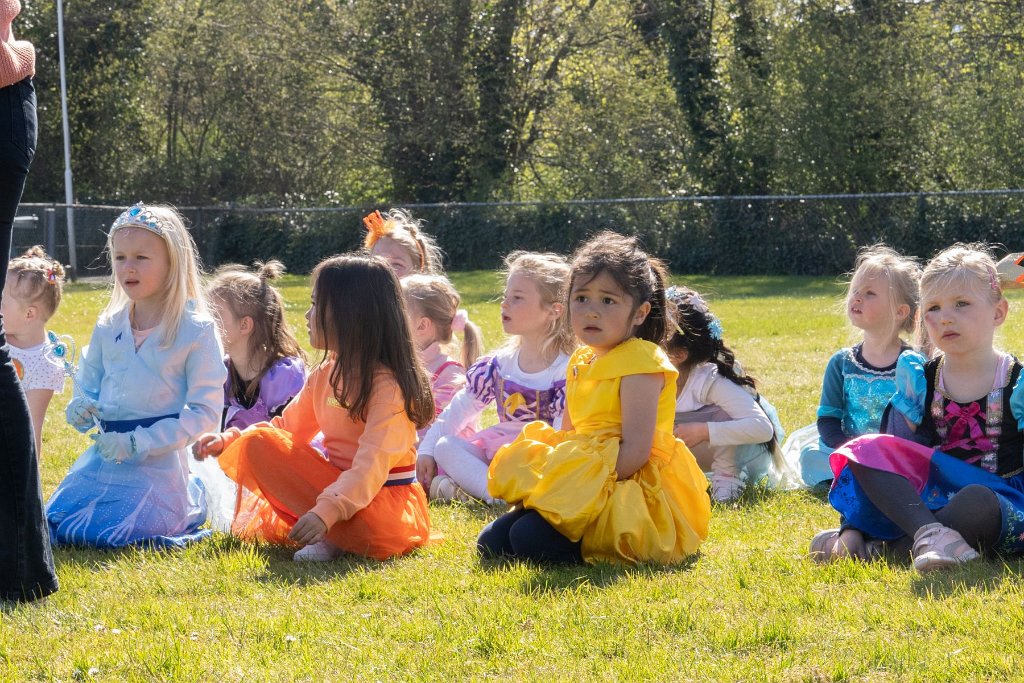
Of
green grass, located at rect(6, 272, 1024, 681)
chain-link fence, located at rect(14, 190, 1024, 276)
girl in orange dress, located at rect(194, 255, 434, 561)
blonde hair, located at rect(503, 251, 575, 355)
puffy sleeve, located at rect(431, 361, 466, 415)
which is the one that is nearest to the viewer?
green grass, located at rect(6, 272, 1024, 681)

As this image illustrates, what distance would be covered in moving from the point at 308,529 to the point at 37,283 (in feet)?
7.62

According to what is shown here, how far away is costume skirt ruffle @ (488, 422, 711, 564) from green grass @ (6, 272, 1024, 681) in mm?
129

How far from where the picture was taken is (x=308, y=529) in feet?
13.5

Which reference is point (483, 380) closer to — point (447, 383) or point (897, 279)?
point (447, 383)

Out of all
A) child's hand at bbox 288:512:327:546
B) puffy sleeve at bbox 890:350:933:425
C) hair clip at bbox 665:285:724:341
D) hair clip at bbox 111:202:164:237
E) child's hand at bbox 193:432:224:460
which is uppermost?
hair clip at bbox 111:202:164:237

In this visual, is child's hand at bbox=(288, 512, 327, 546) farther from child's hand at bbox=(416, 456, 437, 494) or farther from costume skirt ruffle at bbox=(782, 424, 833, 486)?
costume skirt ruffle at bbox=(782, 424, 833, 486)

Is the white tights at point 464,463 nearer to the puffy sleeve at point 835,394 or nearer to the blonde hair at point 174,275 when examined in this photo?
the blonde hair at point 174,275

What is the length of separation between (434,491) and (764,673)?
281cm

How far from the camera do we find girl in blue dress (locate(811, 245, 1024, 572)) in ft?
13.4

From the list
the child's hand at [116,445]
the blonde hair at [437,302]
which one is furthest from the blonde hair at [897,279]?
the child's hand at [116,445]

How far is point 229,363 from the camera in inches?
233

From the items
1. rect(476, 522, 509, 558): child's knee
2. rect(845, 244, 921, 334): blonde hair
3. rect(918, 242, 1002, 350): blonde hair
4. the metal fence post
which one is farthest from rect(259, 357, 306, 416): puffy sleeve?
the metal fence post

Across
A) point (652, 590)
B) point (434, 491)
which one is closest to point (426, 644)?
point (652, 590)

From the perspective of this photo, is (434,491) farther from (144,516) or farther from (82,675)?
(82,675)
